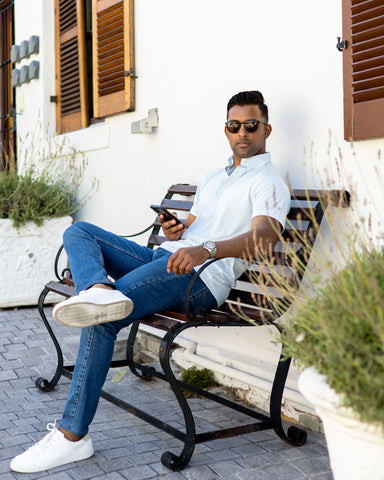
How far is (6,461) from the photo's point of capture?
8.14 ft

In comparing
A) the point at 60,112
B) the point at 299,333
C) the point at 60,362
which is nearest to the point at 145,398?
the point at 60,362

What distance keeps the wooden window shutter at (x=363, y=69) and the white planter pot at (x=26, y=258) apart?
3.30 m

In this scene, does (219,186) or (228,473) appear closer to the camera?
(228,473)

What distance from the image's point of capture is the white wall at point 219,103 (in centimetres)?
286

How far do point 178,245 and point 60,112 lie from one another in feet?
11.2

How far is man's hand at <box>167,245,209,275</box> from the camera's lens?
2.49m

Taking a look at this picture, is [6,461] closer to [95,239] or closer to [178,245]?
[95,239]

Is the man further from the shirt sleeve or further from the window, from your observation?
the window

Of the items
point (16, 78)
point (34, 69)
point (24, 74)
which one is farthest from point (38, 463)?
point (16, 78)

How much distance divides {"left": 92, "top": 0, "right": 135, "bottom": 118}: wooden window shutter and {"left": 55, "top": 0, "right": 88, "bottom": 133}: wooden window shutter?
0.56 m

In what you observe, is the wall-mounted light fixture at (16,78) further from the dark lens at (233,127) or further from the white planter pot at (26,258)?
the dark lens at (233,127)

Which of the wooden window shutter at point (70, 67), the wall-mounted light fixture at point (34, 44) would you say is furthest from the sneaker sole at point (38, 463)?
the wall-mounted light fixture at point (34, 44)

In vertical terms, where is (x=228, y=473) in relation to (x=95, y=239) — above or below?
below

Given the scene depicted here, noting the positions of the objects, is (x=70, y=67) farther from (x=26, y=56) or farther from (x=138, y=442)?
(x=138, y=442)
